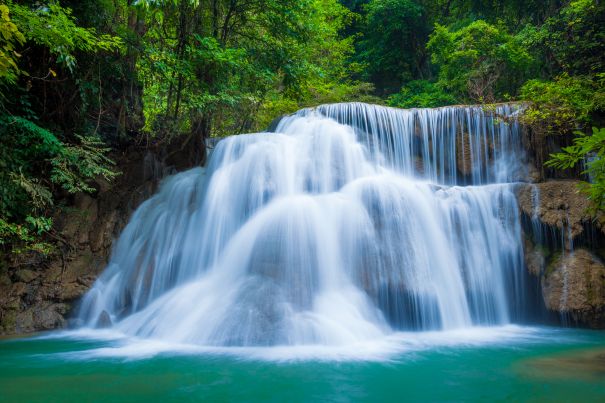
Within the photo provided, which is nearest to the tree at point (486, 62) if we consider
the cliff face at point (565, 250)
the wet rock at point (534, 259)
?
the cliff face at point (565, 250)

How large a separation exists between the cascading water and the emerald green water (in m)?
0.68

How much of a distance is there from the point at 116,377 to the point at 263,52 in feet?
32.1

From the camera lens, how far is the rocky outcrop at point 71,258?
7.54 metres

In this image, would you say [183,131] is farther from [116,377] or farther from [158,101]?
[116,377]

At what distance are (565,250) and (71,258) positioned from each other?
31.9ft

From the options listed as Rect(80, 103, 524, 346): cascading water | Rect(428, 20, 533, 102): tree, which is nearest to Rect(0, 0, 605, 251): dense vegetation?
Rect(428, 20, 533, 102): tree

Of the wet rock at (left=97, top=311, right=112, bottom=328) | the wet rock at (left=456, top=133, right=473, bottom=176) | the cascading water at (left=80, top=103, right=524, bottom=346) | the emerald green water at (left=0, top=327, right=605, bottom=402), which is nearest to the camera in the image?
the emerald green water at (left=0, top=327, right=605, bottom=402)

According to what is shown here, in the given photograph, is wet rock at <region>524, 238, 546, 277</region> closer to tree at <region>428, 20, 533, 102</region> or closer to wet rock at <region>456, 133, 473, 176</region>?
wet rock at <region>456, 133, 473, 176</region>

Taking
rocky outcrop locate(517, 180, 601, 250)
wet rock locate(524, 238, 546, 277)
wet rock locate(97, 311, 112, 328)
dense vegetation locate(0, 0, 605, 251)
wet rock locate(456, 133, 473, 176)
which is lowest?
wet rock locate(97, 311, 112, 328)

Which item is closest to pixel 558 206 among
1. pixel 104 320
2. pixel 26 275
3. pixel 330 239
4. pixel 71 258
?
pixel 330 239

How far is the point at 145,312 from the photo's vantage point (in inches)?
281

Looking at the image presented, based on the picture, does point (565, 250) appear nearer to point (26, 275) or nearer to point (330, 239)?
point (330, 239)

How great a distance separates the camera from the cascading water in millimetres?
6355

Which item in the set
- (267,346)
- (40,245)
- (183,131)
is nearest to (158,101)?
(183,131)
